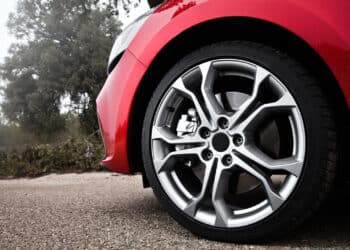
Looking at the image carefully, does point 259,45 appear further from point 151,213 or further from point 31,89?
point 31,89

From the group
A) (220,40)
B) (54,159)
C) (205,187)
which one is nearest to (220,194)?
(205,187)

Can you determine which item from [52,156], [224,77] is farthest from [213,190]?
[52,156]

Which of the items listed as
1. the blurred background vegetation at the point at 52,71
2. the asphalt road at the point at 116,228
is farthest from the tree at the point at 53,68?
the asphalt road at the point at 116,228

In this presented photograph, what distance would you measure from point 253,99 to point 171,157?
48cm

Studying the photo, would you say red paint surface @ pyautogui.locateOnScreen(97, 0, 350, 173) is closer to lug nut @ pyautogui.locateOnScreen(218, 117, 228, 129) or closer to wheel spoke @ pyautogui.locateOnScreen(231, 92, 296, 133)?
wheel spoke @ pyautogui.locateOnScreen(231, 92, 296, 133)

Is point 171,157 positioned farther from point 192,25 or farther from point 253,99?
point 192,25

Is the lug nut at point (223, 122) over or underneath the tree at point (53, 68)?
underneath

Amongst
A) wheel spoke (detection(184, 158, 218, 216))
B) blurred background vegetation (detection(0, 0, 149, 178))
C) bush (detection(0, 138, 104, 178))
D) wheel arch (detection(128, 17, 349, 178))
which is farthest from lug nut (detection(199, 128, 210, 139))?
blurred background vegetation (detection(0, 0, 149, 178))

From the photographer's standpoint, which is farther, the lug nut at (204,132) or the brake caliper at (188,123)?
the brake caliper at (188,123)

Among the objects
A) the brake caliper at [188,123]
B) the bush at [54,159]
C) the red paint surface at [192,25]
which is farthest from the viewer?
the bush at [54,159]

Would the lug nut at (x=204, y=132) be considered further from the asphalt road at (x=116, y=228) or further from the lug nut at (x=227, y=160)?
the asphalt road at (x=116, y=228)

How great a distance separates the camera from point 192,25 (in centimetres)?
193

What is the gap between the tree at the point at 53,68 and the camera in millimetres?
25484

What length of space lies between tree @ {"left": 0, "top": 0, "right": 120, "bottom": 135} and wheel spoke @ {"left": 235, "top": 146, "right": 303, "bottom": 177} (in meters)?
23.1
